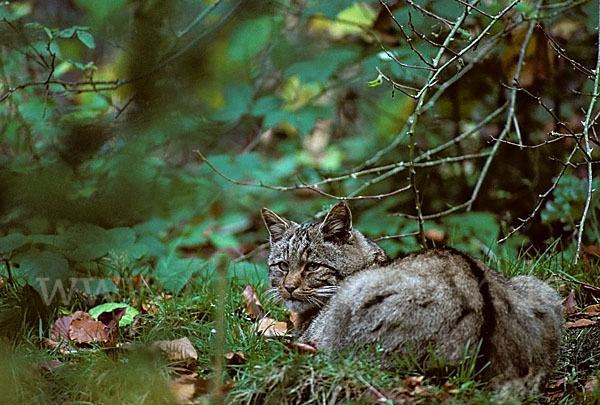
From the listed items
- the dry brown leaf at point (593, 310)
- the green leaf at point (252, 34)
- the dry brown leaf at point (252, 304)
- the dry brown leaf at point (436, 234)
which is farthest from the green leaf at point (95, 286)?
the dry brown leaf at point (593, 310)

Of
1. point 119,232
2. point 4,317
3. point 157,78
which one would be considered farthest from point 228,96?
point 157,78

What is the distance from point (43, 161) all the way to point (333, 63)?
358 centimetres

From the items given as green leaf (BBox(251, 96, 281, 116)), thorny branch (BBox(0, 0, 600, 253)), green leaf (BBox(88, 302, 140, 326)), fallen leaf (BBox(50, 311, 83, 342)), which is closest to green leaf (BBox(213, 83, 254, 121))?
green leaf (BBox(251, 96, 281, 116))

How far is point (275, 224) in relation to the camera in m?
4.75

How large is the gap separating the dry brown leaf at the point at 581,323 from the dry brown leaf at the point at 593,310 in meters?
0.12

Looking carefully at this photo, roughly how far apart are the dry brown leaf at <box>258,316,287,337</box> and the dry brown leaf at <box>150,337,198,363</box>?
0.58m

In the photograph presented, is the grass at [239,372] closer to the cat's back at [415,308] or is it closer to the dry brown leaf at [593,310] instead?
the cat's back at [415,308]

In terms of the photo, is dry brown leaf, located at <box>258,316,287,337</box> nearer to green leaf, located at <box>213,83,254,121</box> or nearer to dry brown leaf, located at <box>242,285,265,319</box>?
dry brown leaf, located at <box>242,285,265,319</box>

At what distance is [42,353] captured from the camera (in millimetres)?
3924

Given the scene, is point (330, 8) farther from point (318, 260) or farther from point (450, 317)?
point (450, 317)

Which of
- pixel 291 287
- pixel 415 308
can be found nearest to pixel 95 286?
pixel 291 287

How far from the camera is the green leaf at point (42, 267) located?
13.2 feet

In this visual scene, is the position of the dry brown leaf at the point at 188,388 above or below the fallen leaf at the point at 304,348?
below

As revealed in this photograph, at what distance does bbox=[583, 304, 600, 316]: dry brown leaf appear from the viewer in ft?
14.2
